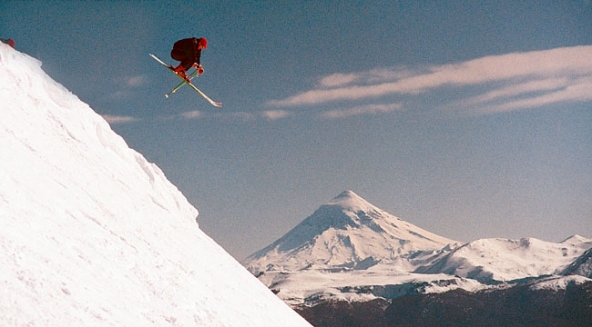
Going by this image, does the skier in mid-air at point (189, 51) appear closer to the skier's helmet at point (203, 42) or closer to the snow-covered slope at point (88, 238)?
the skier's helmet at point (203, 42)

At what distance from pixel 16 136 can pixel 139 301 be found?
10.6m

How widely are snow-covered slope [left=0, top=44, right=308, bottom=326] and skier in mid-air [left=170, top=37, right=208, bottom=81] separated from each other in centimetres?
704

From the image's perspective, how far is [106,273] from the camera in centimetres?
Answer: 1783

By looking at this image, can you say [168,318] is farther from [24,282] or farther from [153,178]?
[153,178]

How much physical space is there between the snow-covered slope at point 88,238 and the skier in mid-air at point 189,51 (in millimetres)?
7038

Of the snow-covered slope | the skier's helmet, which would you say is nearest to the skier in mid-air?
the skier's helmet

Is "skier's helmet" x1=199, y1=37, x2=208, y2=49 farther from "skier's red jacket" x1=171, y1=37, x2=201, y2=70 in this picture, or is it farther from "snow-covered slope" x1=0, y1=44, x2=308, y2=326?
"snow-covered slope" x1=0, y1=44, x2=308, y2=326

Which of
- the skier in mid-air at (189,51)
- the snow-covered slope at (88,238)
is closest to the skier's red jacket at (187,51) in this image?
the skier in mid-air at (189,51)

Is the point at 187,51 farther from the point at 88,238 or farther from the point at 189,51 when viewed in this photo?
the point at 88,238

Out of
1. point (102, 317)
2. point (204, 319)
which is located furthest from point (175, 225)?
point (102, 317)

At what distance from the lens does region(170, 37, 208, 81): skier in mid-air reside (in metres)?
26.7

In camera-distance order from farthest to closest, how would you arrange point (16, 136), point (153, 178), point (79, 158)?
1. point (153, 178)
2. point (79, 158)
3. point (16, 136)

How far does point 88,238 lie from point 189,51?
36.0 ft

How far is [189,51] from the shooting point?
1057 inches
